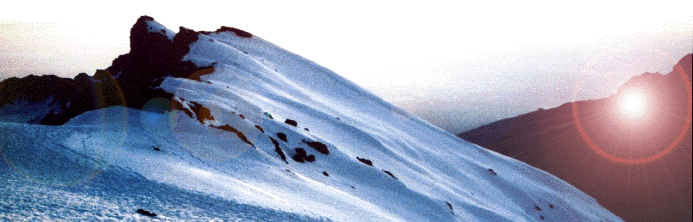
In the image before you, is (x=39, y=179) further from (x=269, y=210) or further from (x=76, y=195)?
(x=269, y=210)

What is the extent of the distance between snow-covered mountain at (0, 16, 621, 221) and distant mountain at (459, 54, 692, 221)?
210ft

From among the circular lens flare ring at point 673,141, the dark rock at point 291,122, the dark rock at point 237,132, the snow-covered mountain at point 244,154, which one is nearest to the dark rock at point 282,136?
the snow-covered mountain at point 244,154

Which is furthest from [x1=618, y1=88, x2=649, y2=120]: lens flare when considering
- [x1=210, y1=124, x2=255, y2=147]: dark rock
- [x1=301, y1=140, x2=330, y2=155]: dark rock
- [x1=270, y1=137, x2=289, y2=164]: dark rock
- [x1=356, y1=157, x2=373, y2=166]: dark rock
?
[x1=210, y1=124, x2=255, y2=147]: dark rock

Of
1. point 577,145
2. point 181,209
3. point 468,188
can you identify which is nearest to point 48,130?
point 181,209

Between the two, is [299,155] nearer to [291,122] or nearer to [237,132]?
[237,132]

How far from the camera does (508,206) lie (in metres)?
41.7

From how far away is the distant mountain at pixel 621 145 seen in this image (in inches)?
4156

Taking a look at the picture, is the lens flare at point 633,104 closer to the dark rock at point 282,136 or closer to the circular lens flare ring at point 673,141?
the circular lens flare ring at point 673,141

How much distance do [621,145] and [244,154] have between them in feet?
491

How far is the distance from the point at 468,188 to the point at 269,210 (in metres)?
30.4

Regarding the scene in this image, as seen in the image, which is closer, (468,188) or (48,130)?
(48,130)

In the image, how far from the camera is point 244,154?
20.5 metres

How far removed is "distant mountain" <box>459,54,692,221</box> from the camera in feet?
346

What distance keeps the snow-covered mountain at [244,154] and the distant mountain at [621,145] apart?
6403 cm
